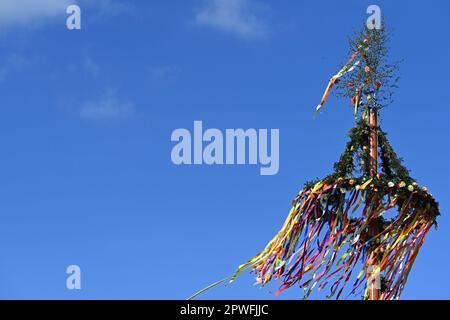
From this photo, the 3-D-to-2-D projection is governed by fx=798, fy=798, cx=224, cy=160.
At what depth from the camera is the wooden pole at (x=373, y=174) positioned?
18.5 m

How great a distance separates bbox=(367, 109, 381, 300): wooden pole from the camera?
18.5 meters

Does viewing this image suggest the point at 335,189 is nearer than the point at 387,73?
Yes

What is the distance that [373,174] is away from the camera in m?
18.8

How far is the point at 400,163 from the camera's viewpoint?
18984 millimetres
